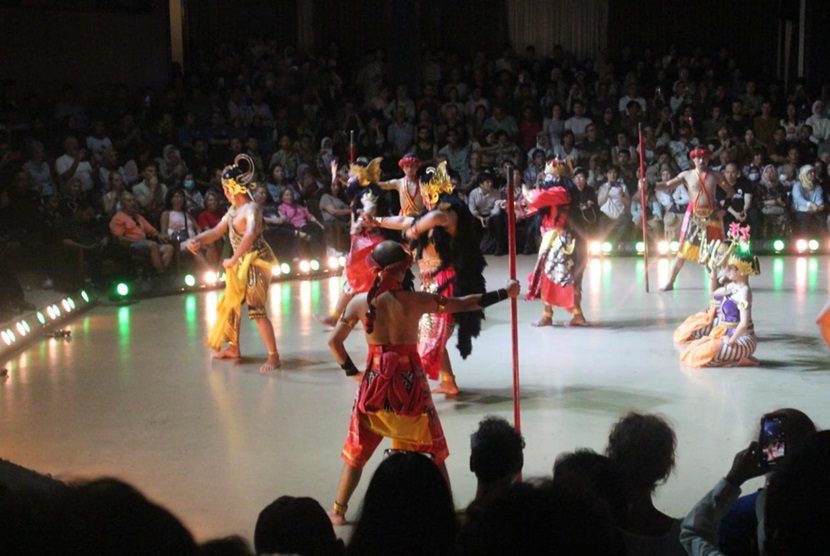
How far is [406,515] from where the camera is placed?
247 cm

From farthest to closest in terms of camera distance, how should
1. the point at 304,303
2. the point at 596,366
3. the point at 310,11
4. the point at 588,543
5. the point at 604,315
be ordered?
1. the point at 310,11
2. the point at 304,303
3. the point at 604,315
4. the point at 596,366
5. the point at 588,543

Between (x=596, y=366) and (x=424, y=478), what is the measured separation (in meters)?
5.42

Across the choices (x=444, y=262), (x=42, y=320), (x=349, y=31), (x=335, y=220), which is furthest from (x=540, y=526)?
(x=349, y=31)

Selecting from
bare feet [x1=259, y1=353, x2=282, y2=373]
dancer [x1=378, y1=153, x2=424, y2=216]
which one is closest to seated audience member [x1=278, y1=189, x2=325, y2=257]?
dancer [x1=378, y1=153, x2=424, y2=216]

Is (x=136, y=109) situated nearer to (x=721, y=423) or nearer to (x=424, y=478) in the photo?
(x=721, y=423)

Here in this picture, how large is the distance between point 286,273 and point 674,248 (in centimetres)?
484

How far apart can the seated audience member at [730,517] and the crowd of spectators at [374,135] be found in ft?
30.5

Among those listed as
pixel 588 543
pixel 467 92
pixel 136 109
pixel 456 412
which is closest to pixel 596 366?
pixel 456 412

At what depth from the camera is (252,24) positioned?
17375 millimetres

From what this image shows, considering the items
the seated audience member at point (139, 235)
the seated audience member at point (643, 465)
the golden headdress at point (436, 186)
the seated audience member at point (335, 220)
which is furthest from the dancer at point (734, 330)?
the seated audience member at point (335, 220)

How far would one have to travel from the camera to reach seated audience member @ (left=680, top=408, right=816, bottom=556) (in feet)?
9.41

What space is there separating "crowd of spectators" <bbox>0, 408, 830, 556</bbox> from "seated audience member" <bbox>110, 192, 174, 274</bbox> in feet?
29.1

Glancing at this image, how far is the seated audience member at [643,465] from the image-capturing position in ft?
10.4

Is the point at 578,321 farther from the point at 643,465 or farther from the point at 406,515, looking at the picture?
the point at 406,515
